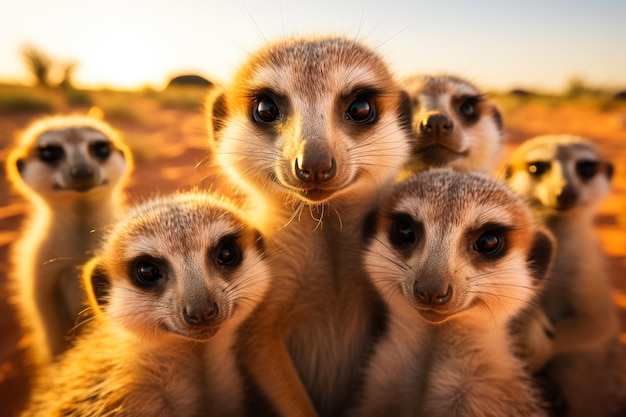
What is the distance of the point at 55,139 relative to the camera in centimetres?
326

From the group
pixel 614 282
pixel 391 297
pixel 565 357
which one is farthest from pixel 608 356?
pixel 614 282

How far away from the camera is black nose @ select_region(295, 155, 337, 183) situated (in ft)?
5.22

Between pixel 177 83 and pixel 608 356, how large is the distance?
2876 centimetres

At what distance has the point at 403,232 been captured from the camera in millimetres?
1916

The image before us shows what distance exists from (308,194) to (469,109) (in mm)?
1429

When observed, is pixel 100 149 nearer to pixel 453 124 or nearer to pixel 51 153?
pixel 51 153

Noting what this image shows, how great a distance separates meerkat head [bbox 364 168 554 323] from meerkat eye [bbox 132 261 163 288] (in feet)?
2.56

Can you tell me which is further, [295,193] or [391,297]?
[391,297]

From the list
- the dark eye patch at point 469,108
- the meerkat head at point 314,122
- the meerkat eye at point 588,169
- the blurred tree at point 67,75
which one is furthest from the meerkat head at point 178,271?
the blurred tree at point 67,75

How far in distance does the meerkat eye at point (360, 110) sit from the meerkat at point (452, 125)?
38 centimetres

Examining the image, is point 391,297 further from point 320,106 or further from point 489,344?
point 320,106

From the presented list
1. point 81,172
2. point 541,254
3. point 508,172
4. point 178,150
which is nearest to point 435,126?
point 541,254

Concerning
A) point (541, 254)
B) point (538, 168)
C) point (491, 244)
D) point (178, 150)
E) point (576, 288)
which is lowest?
point (576, 288)

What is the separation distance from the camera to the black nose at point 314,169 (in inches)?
62.6
